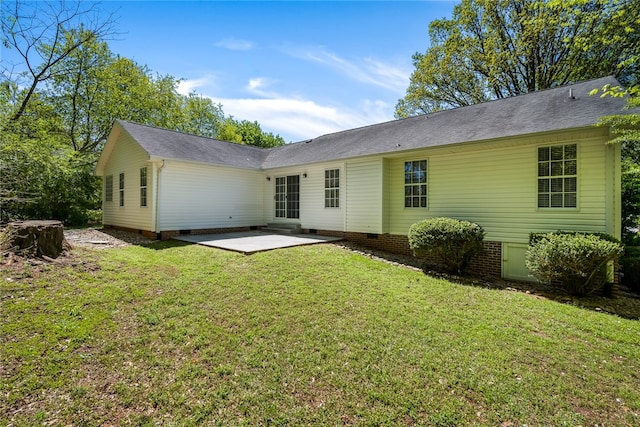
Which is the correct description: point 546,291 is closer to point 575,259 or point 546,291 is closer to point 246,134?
point 575,259

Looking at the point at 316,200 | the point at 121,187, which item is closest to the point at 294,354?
the point at 316,200

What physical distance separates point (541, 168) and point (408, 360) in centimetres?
641

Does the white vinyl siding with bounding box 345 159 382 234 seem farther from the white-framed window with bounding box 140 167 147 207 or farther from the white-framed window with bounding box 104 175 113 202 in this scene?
the white-framed window with bounding box 104 175 113 202

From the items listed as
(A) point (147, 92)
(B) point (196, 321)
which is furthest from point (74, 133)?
(B) point (196, 321)

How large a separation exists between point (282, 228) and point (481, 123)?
828cm

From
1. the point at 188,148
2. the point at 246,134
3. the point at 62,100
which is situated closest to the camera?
the point at 188,148

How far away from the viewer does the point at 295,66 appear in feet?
38.9

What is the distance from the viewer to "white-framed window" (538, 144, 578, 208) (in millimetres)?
6844

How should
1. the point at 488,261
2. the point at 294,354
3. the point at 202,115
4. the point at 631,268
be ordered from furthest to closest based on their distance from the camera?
the point at 202,115, the point at 488,261, the point at 631,268, the point at 294,354

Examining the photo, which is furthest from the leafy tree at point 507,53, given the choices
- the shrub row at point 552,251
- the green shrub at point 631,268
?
the shrub row at point 552,251

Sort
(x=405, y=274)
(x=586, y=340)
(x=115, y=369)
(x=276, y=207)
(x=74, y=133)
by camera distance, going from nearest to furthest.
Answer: (x=115, y=369), (x=586, y=340), (x=405, y=274), (x=276, y=207), (x=74, y=133)

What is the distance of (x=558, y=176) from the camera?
700 centimetres

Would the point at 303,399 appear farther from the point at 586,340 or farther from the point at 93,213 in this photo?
the point at 93,213

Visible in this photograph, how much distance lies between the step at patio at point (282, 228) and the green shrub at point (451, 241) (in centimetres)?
573
